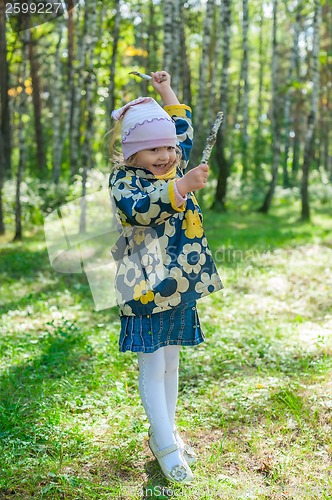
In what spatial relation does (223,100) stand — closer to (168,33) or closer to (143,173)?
(168,33)

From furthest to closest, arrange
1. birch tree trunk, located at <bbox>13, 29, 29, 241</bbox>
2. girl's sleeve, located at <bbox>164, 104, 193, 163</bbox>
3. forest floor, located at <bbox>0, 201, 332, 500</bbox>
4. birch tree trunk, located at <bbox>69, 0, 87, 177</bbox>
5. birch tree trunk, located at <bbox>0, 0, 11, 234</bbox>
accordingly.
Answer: birch tree trunk, located at <bbox>69, 0, 87, 177</bbox> → birch tree trunk, located at <bbox>0, 0, 11, 234</bbox> → birch tree trunk, located at <bbox>13, 29, 29, 241</bbox> → girl's sleeve, located at <bbox>164, 104, 193, 163</bbox> → forest floor, located at <bbox>0, 201, 332, 500</bbox>

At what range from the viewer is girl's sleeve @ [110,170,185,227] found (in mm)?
2953

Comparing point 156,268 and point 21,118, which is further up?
point 21,118

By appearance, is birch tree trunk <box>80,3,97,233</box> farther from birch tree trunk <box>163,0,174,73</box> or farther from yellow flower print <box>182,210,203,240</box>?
yellow flower print <box>182,210,203,240</box>

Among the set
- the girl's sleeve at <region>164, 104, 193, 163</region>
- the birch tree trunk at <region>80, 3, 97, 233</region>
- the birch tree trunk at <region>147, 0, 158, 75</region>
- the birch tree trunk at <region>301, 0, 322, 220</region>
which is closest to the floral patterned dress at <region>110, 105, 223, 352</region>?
the girl's sleeve at <region>164, 104, 193, 163</region>

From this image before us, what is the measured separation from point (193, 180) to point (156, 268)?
1.83 feet

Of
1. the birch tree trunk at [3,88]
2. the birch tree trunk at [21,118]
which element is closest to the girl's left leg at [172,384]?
the birch tree trunk at [21,118]

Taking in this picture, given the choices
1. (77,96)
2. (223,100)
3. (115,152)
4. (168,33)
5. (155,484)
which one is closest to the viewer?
(155,484)

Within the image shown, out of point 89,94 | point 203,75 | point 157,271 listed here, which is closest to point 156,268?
point 157,271

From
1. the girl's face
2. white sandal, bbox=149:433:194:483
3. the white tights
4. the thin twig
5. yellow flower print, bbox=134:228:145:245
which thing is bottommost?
white sandal, bbox=149:433:194:483

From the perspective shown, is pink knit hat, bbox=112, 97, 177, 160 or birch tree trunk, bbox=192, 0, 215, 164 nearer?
pink knit hat, bbox=112, 97, 177, 160

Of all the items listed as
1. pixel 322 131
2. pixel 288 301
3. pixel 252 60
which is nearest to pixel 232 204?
pixel 288 301

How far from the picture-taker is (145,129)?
3.15 m

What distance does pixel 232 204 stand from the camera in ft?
58.9
